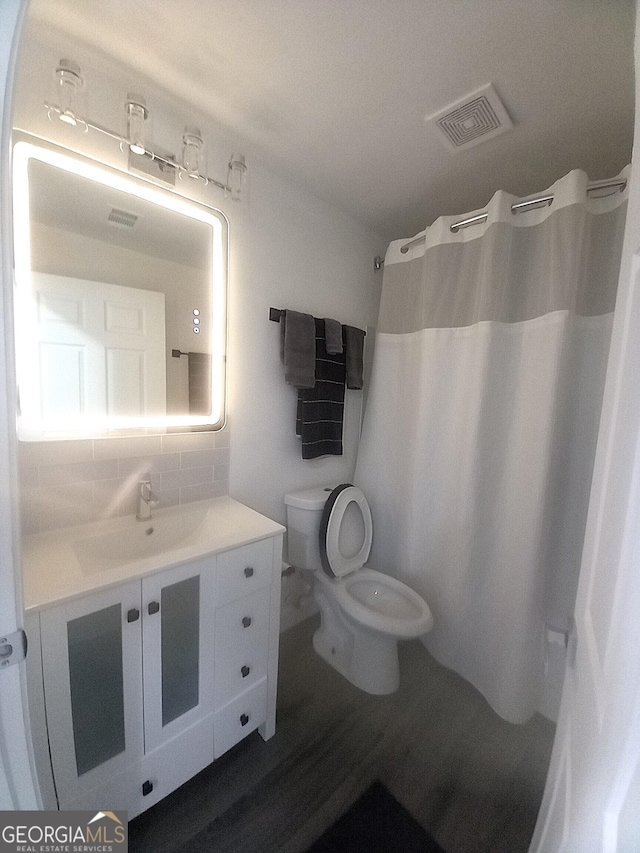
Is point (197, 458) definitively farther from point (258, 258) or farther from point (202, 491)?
point (258, 258)

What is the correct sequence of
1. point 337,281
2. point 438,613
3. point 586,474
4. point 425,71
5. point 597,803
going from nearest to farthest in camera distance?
1. point 597,803
2. point 425,71
3. point 586,474
4. point 438,613
5. point 337,281

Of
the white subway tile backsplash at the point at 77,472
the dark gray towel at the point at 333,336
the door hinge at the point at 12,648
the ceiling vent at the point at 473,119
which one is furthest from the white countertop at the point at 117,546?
the ceiling vent at the point at 473,119

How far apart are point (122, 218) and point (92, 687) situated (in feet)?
4.98

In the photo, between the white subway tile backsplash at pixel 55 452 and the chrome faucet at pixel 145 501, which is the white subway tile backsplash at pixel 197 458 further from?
the white subway tile backsplash at pixel 55 452

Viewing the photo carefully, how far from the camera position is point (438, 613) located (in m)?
1.69

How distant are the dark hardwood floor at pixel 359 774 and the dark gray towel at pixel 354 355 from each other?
156cm

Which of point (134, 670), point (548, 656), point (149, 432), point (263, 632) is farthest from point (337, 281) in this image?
point (548, 656)

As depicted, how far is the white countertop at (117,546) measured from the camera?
86 cm

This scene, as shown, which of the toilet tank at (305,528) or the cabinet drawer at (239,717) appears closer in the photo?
the cabinet drawer at (239,717)

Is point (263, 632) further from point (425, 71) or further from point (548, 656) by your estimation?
point (425, 71)

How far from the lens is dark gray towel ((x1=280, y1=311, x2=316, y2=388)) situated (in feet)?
5.26

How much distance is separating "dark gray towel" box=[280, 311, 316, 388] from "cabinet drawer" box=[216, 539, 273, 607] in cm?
80

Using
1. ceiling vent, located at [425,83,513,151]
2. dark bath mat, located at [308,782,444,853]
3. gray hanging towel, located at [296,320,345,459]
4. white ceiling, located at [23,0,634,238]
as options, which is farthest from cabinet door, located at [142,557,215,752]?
ceiling vent, located at [425,83,513,151]

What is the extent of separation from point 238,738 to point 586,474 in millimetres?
1702
